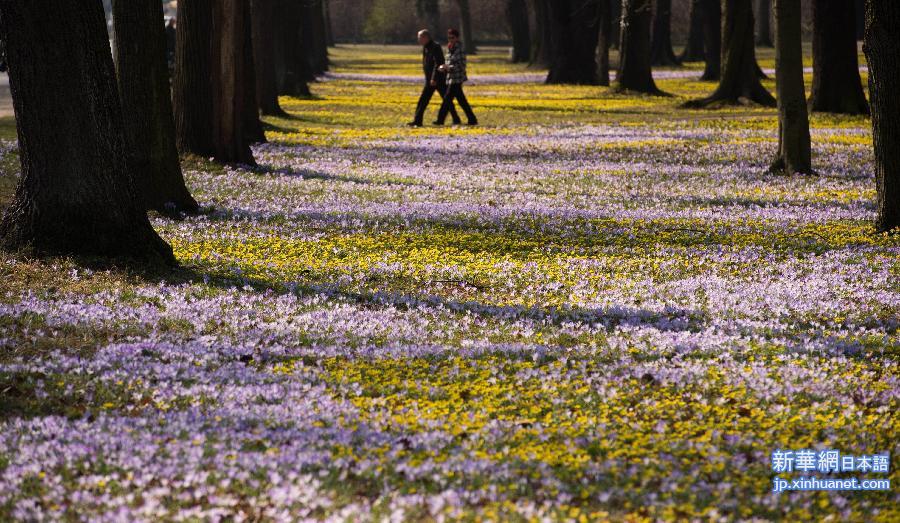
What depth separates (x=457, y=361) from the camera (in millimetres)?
7586

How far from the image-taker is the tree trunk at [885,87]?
12109mm

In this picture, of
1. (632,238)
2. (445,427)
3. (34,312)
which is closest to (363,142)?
(632,238)

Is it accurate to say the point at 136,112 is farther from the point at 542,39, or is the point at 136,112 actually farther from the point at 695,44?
the point at 695,44

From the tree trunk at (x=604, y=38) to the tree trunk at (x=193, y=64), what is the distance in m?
28.1

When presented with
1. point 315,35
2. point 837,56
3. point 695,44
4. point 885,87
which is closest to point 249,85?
point 885,87

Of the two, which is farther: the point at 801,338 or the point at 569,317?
the point at 569,317

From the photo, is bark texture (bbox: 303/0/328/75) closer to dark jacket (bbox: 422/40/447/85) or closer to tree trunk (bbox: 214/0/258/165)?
dark jacket (bbox: 422/40/447/85)

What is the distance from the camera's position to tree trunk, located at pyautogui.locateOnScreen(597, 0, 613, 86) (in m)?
44.3

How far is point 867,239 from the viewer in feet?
41.5

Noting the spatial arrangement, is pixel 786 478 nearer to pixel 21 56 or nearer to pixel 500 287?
Result: pixel 500 287

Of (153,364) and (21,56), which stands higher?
(21,56)

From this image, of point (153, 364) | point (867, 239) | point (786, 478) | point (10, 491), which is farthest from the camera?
point (867, 239)

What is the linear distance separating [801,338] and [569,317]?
1.80 m

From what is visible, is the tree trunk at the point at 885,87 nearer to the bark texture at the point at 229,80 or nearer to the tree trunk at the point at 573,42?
the bark texture at the point at 229,80
